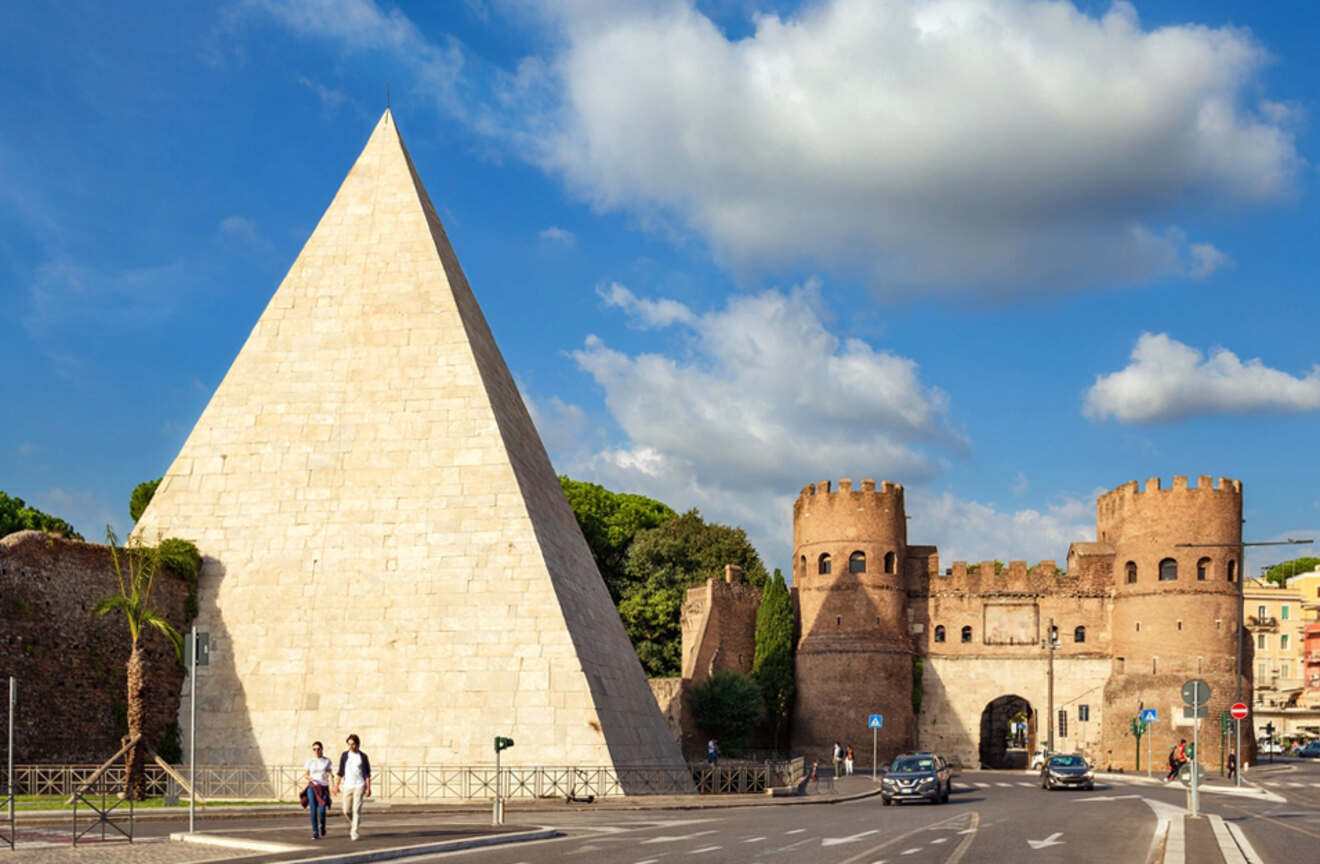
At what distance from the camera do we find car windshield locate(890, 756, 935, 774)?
2823 cm

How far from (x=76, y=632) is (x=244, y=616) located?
3319 millimetres

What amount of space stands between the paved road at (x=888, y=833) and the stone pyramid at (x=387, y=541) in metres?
3.63

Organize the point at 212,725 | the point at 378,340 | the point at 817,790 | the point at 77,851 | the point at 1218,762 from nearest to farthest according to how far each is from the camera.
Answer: the point at 77,851
the point at 212,725
the point at 378,340
the point at 817,790
the point at 1218,762

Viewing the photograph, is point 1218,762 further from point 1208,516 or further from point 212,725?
point 212,725

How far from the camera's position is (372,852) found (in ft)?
46.7

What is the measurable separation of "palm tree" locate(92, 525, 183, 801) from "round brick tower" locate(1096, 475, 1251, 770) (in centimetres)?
4273

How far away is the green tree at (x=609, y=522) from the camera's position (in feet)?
217

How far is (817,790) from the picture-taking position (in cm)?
3591

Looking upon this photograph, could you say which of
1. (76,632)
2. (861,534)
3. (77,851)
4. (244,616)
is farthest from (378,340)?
(861,534)

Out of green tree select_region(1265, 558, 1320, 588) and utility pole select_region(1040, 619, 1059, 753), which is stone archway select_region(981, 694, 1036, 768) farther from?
green tree select_region(1265, 558, 1320, 588)

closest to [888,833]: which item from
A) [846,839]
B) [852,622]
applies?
[846,839]

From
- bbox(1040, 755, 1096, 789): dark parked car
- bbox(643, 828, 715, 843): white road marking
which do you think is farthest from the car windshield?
bbox(643, 828, 715, 843): white road marking

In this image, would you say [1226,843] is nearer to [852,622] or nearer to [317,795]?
[317,795]

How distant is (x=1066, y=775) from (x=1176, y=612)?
2478 cm
